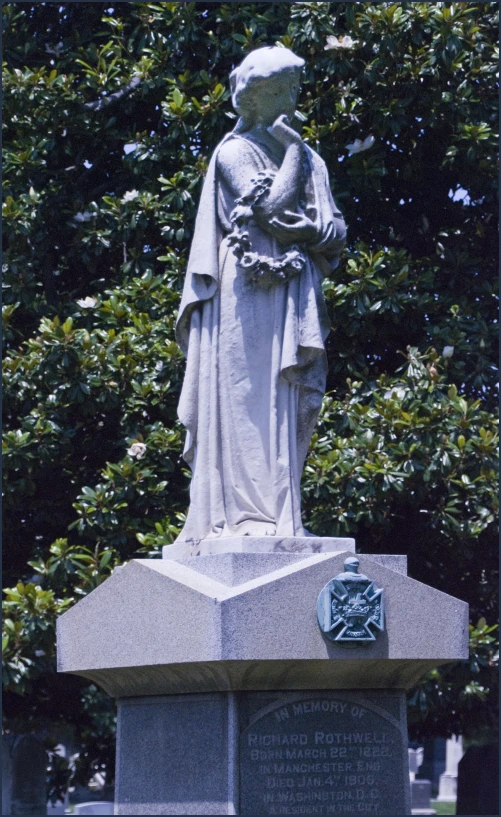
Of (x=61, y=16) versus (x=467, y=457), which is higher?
(x=61, y=16)

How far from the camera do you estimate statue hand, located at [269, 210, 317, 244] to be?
26.9ft

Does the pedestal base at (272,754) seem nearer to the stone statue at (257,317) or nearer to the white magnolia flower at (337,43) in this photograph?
the stone statue at (257,317)

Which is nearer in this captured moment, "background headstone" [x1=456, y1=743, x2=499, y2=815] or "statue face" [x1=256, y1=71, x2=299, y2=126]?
"statue face" [x1=256, y1=71, x2=299, y2=126]

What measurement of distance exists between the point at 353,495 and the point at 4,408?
3.23 meters

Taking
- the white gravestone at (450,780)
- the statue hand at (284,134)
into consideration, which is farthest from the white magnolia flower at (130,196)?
the white gravestone at (450,780)

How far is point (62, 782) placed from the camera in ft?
50.9

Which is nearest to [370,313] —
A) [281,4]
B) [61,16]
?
[281,4]

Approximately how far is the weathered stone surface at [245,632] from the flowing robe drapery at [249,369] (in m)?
0.40

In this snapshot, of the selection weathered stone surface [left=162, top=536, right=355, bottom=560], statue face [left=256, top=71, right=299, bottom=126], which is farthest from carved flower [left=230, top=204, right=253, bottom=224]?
weathered stone surface [left=162, top=536, right=355, bottom=560]

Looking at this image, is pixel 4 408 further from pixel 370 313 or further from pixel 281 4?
pixel 281 4

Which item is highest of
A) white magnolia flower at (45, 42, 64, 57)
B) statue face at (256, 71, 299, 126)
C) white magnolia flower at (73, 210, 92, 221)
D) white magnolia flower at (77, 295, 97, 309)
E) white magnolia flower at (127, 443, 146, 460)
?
white magnolia flower at (45, 42, 64, 57)

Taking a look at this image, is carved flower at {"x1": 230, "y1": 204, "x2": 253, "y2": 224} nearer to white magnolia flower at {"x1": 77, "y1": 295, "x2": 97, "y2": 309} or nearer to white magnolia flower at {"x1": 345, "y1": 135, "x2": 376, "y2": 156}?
white magnolia flower at {"x1": 345, "y1": 135, "x2": 376, "y2": 156}

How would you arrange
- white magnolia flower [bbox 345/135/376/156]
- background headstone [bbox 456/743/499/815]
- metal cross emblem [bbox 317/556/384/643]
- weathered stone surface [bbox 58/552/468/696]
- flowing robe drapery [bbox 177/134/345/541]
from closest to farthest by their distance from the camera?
weathered stone surface [bbox 58/552/468/696]
metal cross emblem [bbox 317/556/384/643]
flowing robe drapery [bbox 177/134/345/541]
white magnolia flower [bbox 345/135/376/156]
background headstone [bbox 456/743/499/815]

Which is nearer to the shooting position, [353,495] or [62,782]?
[353,495]
